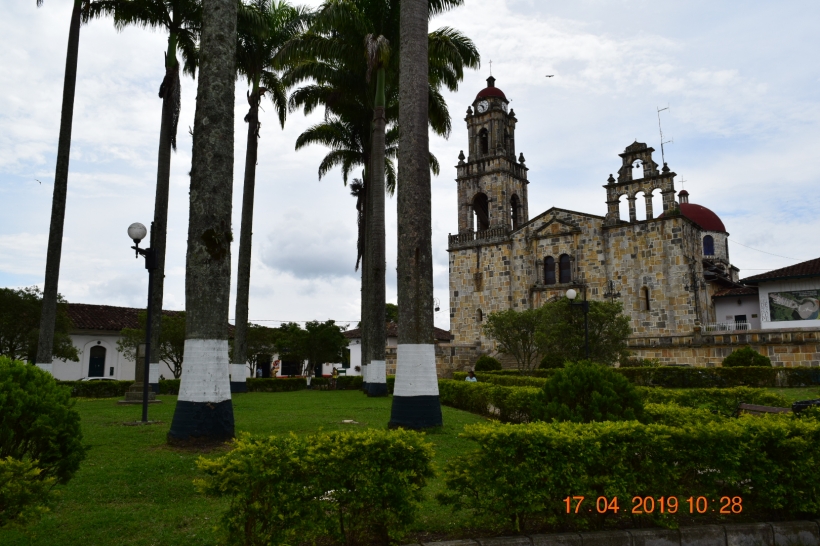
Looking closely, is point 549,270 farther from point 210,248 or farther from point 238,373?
point 210,248

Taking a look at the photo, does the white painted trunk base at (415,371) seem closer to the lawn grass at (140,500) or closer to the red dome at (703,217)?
→ the lawn grass at (140,500)

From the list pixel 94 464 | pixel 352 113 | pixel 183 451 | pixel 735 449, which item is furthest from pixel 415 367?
pixel 352 113

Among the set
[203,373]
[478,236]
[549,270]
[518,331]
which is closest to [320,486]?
[203,373]

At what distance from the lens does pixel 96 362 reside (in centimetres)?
3516

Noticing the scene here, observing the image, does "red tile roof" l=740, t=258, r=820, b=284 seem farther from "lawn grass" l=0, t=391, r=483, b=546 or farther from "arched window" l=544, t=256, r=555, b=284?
"lawn grass" l=0, t=391, r=483, b=546

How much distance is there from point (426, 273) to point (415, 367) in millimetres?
1685

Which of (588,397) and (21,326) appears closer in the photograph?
(588,397)

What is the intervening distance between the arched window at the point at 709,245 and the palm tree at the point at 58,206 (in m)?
43.3

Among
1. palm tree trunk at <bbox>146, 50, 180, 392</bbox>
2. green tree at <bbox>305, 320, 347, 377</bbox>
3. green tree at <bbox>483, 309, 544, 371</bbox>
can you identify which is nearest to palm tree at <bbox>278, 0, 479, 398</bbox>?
palm tree trunk at <bbox>146, 50, 180, 392</bbox>

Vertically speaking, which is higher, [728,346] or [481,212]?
[481,212]

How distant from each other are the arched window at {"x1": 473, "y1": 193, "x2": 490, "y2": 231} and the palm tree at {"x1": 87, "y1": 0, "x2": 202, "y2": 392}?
24.4m

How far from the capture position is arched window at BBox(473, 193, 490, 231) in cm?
3994

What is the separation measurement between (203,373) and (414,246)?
4.12 meters

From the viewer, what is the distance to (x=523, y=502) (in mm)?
4586
